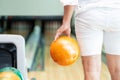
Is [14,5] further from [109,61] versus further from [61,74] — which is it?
[109,61]

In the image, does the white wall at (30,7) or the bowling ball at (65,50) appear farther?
the white wall at (30,7)

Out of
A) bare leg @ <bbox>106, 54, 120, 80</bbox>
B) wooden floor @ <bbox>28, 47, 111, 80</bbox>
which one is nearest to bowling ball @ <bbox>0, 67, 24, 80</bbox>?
bare leg @ <bbox>106, 54, 120, 80</bbox>

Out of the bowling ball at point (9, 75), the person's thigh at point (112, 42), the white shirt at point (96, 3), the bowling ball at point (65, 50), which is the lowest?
the person's thigh at point (112, 42)

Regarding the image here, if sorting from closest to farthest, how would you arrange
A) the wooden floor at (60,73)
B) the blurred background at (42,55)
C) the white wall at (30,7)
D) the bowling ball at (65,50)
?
1. the bowling ball at (65,50)
2. the wooden floor at (60,73)
3. the blurred background at (42,55)
4. the white wall at (30,7)

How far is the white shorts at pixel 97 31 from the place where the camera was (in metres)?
1.24

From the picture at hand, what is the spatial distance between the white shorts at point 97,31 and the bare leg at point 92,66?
0.09 feet

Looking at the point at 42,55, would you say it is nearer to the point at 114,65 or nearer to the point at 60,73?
the point at 60,73

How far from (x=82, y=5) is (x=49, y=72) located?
184cm

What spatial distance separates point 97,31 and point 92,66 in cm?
18

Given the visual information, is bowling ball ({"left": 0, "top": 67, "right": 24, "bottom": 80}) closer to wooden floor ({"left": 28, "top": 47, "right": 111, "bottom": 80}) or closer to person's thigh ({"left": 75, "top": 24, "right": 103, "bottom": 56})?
person's thigh ({"left": 75, "top": 24, "right": 103, "bottom": 56})

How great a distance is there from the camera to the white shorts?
4.06ft

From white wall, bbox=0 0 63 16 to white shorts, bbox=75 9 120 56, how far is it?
6.64ft

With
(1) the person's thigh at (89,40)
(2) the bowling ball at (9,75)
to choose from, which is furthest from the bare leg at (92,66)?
(2) the bowling ball at (9,75)

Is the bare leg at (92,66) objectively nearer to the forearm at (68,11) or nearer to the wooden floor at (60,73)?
the forearm at (68,11)
